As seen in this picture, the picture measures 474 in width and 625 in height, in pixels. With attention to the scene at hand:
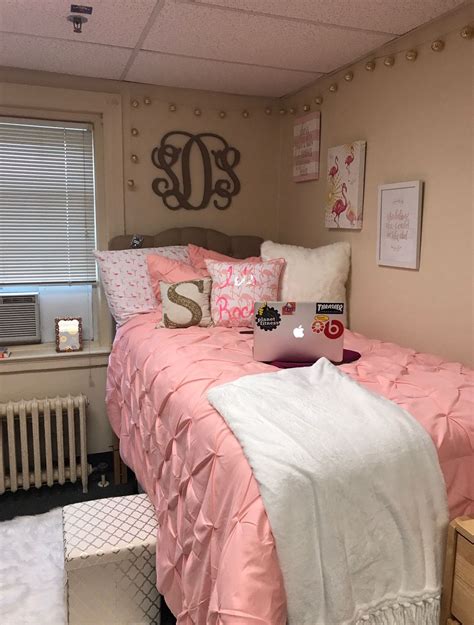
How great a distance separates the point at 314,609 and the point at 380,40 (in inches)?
87.2

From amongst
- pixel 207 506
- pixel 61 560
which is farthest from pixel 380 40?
pixel 61 560

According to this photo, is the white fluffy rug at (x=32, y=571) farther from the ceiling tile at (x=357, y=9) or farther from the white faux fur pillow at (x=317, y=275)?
the ceiling tile at (x=357, y=9)

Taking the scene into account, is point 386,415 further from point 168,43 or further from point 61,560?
point 168,43

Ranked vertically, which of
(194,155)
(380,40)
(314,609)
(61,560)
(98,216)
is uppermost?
(380,40)

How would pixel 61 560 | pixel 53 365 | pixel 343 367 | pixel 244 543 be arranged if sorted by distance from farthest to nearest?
pixel 53 365, pixel 61 560, pixel 343 367, pixel 244 543

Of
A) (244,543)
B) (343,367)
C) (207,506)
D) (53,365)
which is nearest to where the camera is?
(244,543)

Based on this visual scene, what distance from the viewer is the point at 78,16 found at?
2.09m

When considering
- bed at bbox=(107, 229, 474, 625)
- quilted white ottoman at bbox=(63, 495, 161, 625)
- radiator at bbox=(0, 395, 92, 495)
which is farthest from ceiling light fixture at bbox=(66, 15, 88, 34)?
quilted white ottoman at bbox=(63, 495, 161, 625)

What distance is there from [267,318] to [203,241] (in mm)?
1458

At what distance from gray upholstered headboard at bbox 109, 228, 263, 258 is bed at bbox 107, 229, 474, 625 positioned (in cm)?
90

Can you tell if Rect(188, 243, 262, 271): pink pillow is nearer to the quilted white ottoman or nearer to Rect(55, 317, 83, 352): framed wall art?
Rect(55, 317, 83, 352): framed wall art

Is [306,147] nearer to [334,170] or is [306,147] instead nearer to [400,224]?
[334,170]

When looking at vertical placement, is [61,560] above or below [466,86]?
below

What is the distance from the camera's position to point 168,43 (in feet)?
7.84
